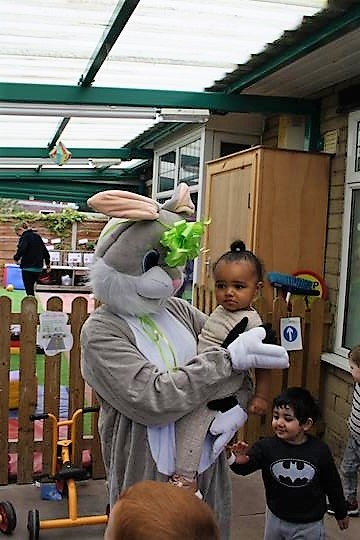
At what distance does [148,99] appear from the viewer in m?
5.60

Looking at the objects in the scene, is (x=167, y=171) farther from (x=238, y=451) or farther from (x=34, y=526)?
(x=238, y=451)

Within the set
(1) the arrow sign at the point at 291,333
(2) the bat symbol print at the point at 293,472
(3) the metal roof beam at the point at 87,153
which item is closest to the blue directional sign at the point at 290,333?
(1) the arrow sign at the point at 291,333

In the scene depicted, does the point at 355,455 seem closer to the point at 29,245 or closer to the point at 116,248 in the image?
the point at 116,248

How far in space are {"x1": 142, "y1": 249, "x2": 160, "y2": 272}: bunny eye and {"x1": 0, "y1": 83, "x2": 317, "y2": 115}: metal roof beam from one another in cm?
360

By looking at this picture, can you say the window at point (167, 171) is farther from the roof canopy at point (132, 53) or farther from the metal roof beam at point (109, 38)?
the metal roof beam at point (109, 38)

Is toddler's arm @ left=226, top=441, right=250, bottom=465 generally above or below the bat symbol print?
above

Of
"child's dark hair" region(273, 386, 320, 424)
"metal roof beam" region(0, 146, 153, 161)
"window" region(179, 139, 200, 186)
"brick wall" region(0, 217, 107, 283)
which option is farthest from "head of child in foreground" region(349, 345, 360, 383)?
"brick wall" region(0, 217, 107, 283)

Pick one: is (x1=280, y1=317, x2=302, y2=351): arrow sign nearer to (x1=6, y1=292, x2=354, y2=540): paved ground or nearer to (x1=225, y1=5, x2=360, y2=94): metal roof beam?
(x1=6, y1=292, x2=354, y2=540): paved ground

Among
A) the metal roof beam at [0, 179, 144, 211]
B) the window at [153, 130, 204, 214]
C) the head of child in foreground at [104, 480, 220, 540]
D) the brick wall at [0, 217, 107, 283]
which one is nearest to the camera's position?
the head of child in foreground at [104, 480, 220, 540]

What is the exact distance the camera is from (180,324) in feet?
7.59

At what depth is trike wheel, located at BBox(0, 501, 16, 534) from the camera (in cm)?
343

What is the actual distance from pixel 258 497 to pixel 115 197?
8.81ft

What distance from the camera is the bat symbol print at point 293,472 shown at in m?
2.59

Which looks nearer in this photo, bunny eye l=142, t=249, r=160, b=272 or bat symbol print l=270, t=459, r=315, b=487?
bunny eye l=142, t=249, r=160, b=272
